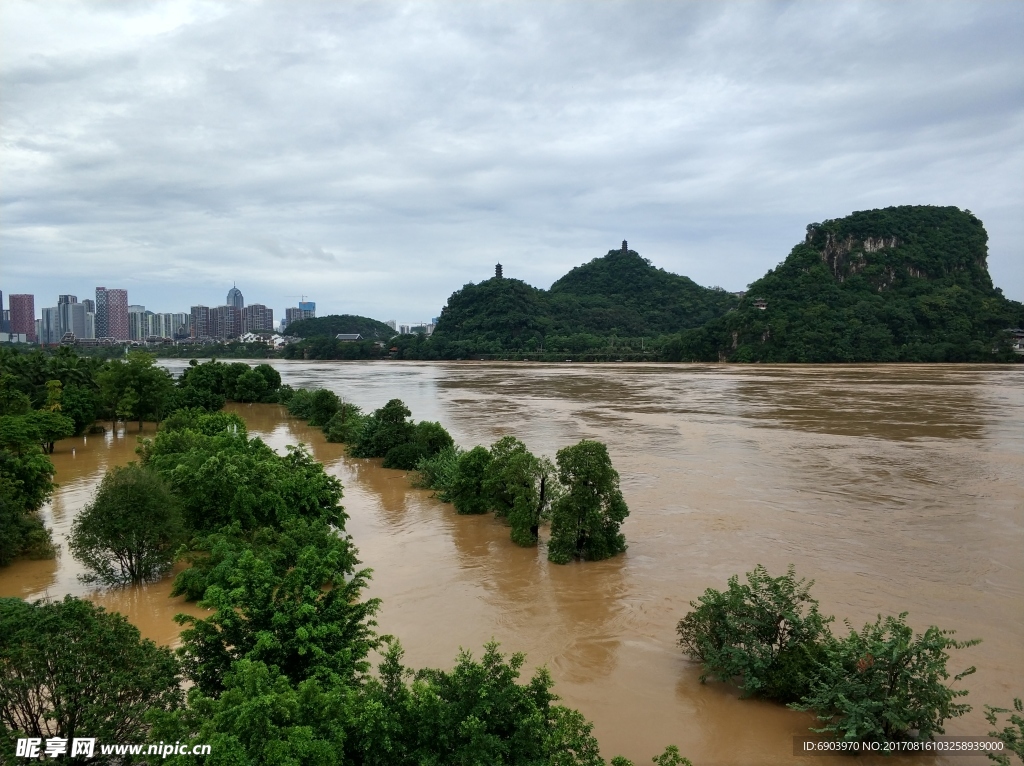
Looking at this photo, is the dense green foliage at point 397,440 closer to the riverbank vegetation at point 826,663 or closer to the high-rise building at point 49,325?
the riverbank vegetation at point 826,663

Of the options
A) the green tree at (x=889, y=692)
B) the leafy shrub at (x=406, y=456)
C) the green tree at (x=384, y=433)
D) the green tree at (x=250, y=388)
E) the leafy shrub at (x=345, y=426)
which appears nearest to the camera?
the green tree at (x=889, y=692)

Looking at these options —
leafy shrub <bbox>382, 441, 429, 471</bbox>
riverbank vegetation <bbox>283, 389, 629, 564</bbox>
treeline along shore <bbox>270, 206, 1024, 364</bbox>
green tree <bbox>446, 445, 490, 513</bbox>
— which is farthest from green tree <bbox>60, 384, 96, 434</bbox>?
treeline along shore <bbox>270, 206, 1024, 364</bbox>

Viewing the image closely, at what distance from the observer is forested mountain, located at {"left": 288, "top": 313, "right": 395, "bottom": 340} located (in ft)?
606

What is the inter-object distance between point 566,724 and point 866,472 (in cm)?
1914

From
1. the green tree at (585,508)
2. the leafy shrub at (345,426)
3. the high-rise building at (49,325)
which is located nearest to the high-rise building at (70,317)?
the high-rise building at (49,325)

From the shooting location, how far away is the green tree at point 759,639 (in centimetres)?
781

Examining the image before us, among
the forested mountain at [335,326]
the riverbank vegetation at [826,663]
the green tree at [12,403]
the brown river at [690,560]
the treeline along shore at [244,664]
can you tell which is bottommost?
the brown river at [690,560]

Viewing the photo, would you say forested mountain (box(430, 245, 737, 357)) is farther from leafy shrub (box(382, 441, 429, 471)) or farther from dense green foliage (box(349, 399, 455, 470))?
leafy shrub (box(382, 441, 429, 471))

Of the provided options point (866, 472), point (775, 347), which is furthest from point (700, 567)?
point (775, 347)

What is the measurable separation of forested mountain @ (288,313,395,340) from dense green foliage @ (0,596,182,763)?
17958cm

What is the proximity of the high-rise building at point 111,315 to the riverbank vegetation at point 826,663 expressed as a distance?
215 m

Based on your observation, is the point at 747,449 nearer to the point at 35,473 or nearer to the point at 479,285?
the point at 35,473

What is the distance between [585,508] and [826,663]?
18.6ft

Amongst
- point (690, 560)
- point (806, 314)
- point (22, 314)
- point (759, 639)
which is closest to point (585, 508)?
point (690, 560)
